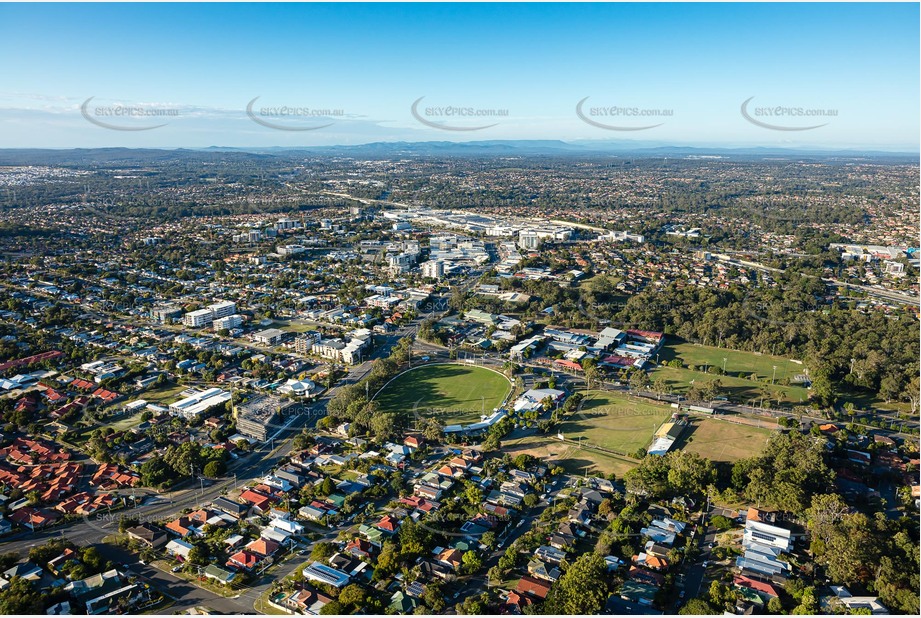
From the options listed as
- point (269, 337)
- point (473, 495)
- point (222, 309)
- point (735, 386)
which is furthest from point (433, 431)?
point (222, 309)

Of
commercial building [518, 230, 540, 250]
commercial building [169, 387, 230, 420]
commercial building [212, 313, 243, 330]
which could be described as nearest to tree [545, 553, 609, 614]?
commercial building [169, 387, 230, 420]

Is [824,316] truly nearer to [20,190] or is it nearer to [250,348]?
[250,348]

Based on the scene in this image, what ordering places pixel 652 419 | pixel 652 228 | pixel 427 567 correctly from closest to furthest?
pixel 427 567
pixel 652 419
pixel 652 228

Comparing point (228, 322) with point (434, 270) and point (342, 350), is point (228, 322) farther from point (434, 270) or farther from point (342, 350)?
point (434, 270)

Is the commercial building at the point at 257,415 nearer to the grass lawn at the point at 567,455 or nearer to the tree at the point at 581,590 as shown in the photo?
the grass lawn at the point at 567,455

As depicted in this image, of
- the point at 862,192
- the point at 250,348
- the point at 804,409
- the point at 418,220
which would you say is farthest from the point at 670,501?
the point at 862,192
